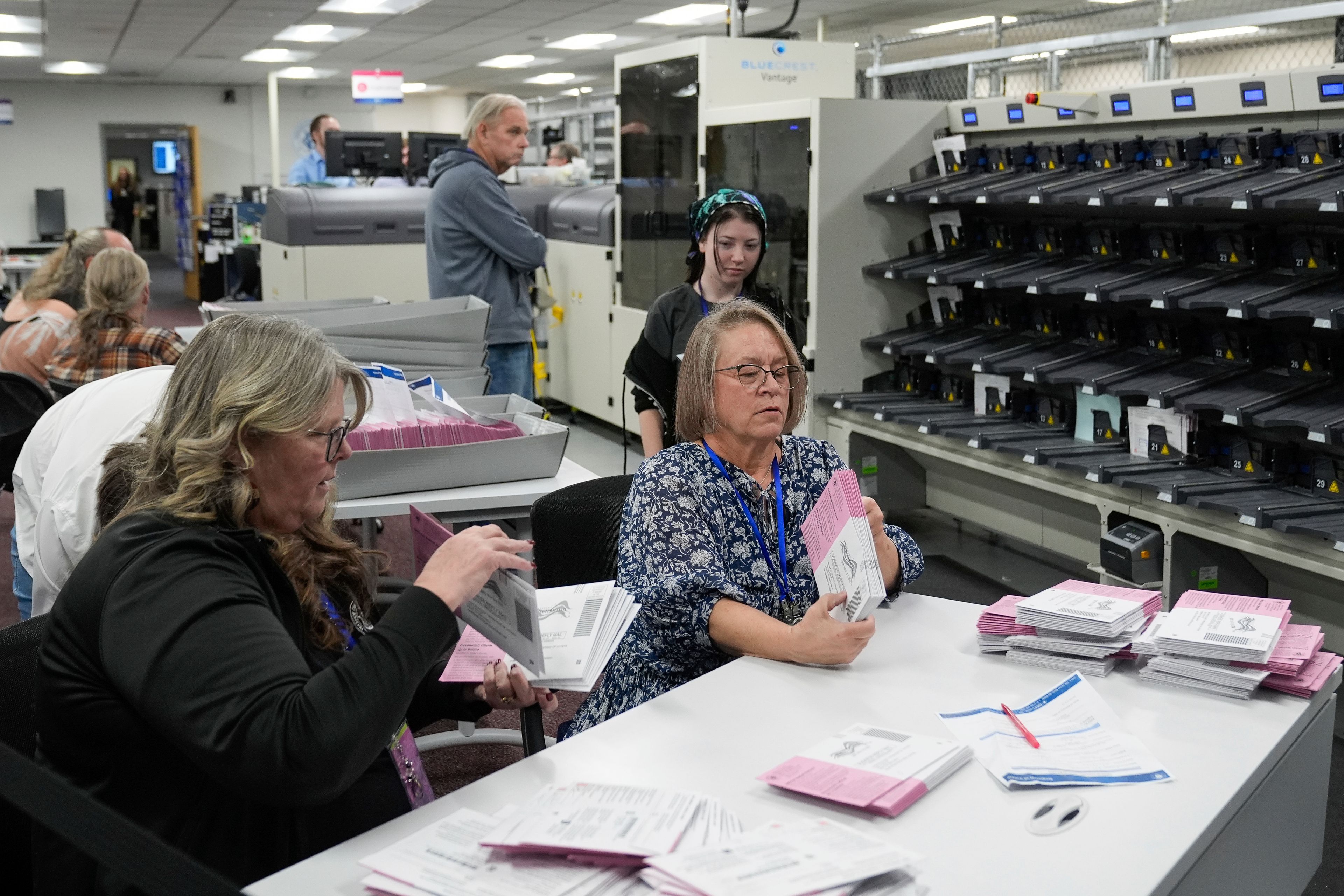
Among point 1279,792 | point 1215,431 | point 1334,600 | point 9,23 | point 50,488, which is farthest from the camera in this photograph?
point 9,23

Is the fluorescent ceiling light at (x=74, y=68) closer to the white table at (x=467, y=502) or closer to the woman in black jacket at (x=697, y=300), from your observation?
the woman in black jacket at (x=697, y=300)

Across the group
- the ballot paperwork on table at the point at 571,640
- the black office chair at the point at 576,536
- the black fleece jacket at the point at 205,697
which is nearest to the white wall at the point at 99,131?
the black office chair at the point at 576,536

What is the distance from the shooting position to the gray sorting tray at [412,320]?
11.5 feet

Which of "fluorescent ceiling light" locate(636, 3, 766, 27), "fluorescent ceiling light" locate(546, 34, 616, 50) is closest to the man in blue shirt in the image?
"fluorescent ceiling light" locate(636, 3, 766, 27)

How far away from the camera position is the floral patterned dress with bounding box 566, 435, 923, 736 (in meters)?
1.96

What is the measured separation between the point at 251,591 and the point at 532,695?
0.54 metres

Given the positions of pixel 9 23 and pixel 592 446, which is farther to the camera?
pixel 9 23

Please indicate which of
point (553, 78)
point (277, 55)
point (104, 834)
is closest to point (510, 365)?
point (104, 834)

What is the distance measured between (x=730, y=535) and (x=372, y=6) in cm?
1107

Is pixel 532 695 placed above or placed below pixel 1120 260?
below

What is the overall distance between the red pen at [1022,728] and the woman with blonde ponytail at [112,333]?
2.96 m

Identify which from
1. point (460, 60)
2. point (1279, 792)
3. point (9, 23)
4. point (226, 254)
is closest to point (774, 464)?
point (1279, 792)

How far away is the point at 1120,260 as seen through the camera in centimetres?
412

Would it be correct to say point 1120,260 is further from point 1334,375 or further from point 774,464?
point 774,464
